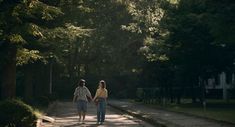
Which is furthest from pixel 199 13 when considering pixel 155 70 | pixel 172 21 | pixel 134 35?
pixel 134 35

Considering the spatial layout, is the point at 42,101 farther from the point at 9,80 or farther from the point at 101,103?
the point at 101,103

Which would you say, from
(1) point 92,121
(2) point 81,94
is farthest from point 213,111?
(2) point 81,94

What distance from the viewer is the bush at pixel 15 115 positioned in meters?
17.9

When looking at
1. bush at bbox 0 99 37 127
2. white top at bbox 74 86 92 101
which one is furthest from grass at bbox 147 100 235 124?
bush at bbox 0 99 37 127

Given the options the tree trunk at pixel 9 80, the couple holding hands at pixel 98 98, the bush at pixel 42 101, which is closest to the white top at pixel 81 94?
the couple holding hands at pixel 98 98

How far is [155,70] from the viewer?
47.7 m

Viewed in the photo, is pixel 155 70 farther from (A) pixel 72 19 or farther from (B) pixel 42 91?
(A) pixel 72 19

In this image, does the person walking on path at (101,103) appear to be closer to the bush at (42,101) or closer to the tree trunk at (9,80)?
the tree trunk at (9,80)

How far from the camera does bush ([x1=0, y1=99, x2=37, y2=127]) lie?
17.9 meters

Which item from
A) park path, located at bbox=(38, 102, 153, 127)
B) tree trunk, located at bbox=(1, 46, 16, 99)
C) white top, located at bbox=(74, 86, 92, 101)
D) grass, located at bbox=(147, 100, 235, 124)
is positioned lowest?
park path, located at bbox=(38, 102, 153, 127)

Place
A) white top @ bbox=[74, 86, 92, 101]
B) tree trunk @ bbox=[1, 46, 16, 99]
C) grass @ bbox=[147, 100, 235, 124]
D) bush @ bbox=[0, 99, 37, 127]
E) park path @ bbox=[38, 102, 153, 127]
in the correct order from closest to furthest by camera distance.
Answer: bush @ bbox=[0, 99, 37, 127] < park path @ bbox=[38, 102, 153, 127] < tree trunk @ bbox=[1, 46, 16, 99] < grass @ bbox=[147, 100, 235, 124] < white top @ bbox=[74, 86, 92, 101]

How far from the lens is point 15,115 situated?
18.0 meters

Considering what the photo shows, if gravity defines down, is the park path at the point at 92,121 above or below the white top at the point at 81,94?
below

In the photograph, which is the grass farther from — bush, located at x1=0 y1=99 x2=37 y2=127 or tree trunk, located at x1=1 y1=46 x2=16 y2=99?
tree trunk, located at x1=1 y1=46 x2=16 y2=99
